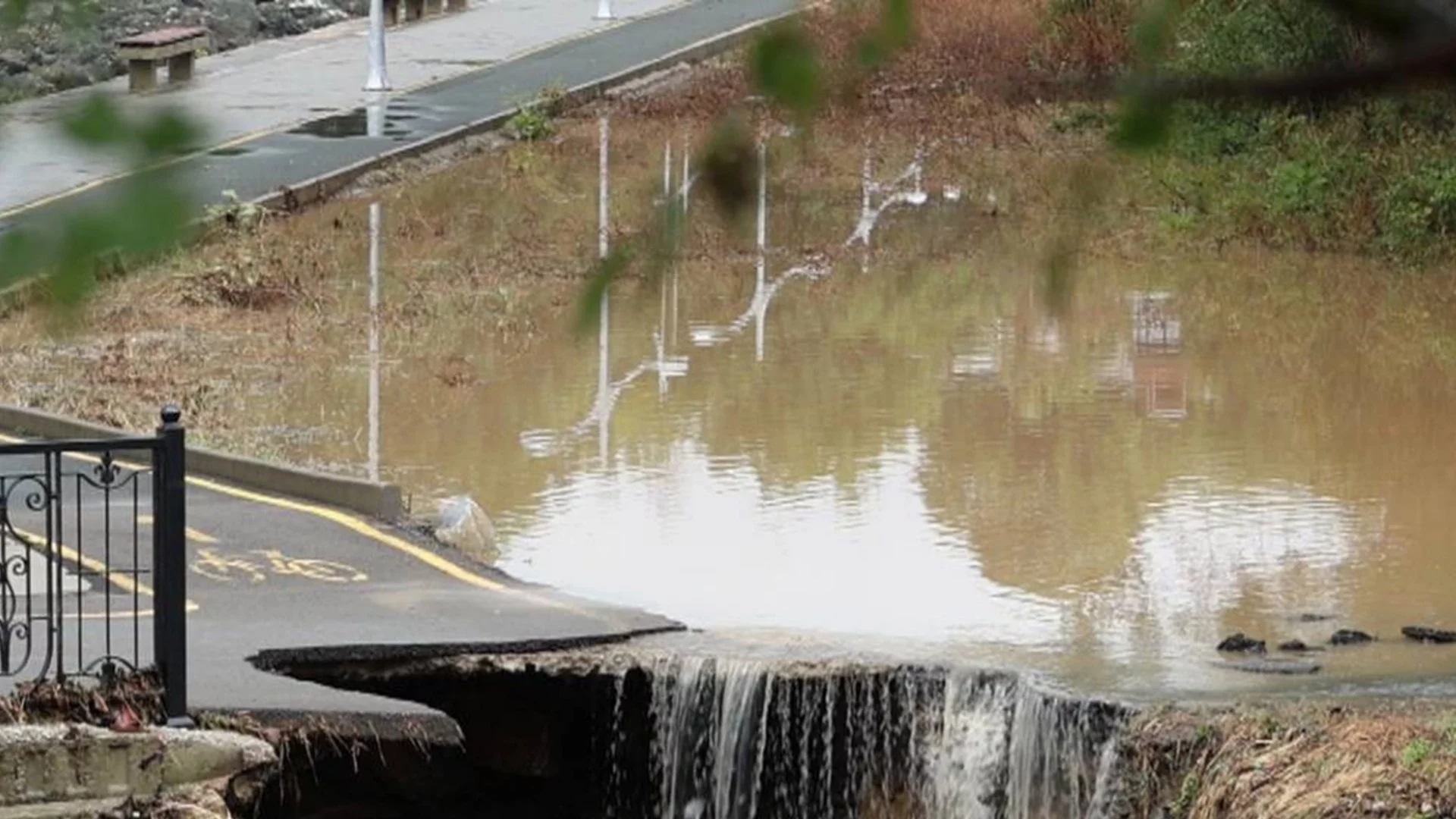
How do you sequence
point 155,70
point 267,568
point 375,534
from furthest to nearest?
1. point 155,70
2. point 375,534
3. point 267,568

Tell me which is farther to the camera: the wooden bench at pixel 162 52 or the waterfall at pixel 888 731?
the wooden bench at pixel 162 52

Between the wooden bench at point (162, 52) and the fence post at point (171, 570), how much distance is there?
2082 cm

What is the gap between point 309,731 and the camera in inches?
441

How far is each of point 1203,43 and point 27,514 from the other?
1361 centimetres

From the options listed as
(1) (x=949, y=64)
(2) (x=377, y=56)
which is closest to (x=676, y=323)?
(2) (x=377, y=56)

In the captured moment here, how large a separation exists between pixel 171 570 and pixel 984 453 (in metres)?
8.41

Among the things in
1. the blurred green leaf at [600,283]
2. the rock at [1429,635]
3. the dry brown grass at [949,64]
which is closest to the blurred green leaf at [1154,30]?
the dry brown grass at [949,64]

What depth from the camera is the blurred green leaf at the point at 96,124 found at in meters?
1.99

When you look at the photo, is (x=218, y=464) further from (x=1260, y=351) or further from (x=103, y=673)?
(x=1260, y=351)

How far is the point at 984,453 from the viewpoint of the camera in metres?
18.4

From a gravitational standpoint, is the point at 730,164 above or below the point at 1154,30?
below

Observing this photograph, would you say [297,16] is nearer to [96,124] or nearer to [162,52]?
[162,52]

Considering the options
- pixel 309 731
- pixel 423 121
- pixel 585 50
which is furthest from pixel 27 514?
pixel 585 50

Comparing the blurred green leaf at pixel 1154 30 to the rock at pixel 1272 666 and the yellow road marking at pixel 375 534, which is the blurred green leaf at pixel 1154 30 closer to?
the rock at pixel 1272 666
